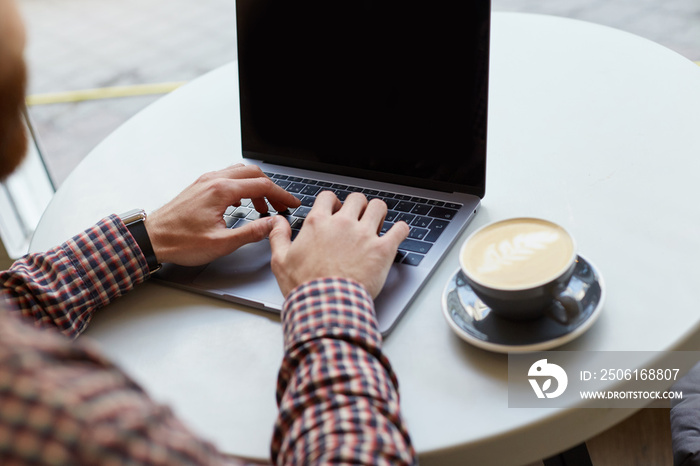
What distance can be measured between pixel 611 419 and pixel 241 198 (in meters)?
0.57

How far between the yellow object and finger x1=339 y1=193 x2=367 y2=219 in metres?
2.44

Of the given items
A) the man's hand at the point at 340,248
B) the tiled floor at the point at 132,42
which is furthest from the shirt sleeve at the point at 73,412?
the tiled floor at the point at 132,42

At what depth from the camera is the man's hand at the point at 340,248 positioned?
781 mm

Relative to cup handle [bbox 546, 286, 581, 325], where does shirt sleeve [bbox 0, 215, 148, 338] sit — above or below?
below

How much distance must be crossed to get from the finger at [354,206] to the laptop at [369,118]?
0.05 meters

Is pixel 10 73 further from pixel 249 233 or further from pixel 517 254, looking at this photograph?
pixel 517 254

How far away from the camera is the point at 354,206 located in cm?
89

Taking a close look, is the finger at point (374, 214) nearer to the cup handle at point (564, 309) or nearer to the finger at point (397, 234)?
the finger at point (397, 234)

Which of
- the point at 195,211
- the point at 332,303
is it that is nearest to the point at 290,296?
the point at 332,303

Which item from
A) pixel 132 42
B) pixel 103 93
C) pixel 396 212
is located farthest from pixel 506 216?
pixel 132 42

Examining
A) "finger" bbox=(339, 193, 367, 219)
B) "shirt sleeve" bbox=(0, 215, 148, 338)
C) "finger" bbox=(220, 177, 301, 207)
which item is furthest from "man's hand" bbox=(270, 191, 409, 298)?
"shirt sleeve" bbox=(0, 215, 148, 338)

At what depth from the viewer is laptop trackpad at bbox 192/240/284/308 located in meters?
0.86

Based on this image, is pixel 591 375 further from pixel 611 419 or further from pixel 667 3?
pixel 667 3

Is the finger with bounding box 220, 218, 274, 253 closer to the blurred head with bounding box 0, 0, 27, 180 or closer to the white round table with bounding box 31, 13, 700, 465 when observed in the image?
the white round table with bounding box 31, 13, 700, 465
